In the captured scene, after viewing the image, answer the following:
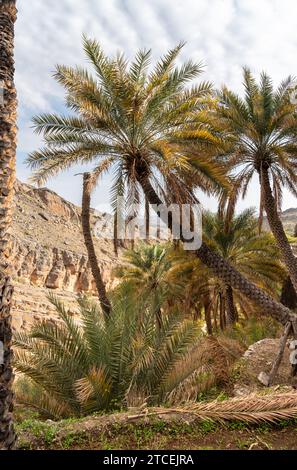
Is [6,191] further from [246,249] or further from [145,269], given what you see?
[145,269]

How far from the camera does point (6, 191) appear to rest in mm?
4066

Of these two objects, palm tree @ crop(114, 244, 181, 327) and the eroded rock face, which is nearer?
palm tree @ crop(114, 244, 181, 327)

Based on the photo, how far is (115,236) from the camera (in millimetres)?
10773

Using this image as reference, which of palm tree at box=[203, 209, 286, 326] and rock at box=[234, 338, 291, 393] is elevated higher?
palm tree at box=[203, 209, 286, 326]

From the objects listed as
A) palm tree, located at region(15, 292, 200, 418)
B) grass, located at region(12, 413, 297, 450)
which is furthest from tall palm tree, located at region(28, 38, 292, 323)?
grass, located at region(12, 413, 297, 450)

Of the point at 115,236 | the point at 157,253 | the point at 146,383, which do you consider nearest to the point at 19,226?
the point at 157,253

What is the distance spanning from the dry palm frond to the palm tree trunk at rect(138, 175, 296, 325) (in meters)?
5.79

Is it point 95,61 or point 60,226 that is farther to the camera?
point 60,226

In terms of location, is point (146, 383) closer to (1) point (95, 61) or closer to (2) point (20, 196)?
(1) point (95, 61)

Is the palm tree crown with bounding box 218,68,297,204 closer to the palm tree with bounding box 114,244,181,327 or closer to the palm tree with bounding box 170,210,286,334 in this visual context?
the palm tree with bounding box 170,210,286,334

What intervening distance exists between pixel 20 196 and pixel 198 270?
57.6 metres

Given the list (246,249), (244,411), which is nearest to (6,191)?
(244,411)

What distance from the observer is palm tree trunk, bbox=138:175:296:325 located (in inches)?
394

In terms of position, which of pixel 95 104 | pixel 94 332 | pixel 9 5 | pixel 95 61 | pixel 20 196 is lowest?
pixel 94 332
